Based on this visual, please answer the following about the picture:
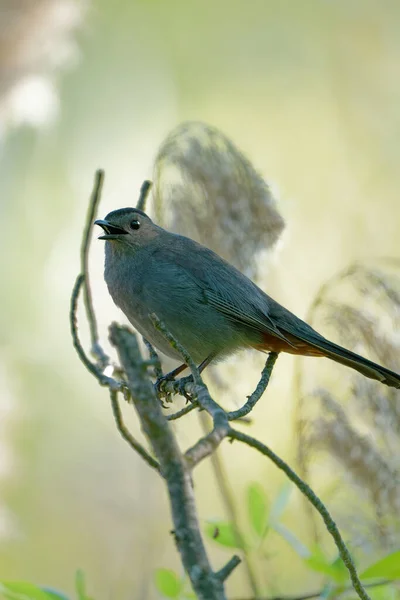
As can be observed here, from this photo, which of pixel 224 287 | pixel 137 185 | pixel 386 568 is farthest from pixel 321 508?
pixel 137 185

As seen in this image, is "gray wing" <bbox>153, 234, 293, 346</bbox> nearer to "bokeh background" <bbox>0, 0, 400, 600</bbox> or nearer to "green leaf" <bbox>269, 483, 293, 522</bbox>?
"bokeh background" <bbox>0, 0, 400, 600</bbox>

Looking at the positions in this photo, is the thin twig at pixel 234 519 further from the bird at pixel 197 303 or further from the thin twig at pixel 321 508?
the thin twig at pixel 321 508

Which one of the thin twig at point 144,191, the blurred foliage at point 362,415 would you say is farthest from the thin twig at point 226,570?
the thin twig at point 144,191

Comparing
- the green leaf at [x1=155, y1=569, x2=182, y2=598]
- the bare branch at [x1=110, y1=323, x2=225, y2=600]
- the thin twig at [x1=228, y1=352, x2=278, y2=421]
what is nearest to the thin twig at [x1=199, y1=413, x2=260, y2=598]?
the green leaf at [x1=155, y1=569, x2=182, y2=598]

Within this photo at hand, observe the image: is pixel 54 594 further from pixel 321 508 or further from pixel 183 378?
pixel 183 378

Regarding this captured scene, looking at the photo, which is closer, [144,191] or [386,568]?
[386,568]

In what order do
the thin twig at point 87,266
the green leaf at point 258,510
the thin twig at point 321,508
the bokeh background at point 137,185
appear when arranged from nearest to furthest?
the thin twig at point 321,508, the thin twig at point 87,266, the green leaf at point 258,510, the bokeh background at point 137,185
